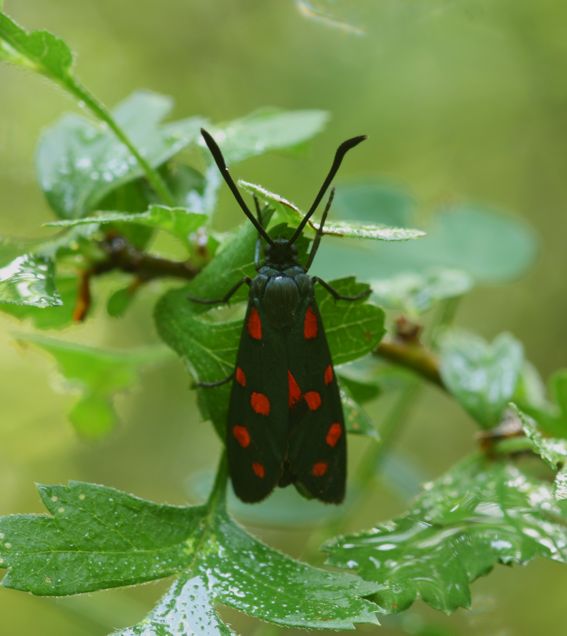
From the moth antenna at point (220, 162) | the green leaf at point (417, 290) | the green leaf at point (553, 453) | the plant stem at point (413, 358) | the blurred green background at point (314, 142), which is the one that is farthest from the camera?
the blurred green background at point (314, 142)

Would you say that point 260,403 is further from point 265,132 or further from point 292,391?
point 265,132

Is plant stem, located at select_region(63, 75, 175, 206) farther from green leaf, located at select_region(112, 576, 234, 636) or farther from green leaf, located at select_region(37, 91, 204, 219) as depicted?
green leaf, located at select_region(112, 576, 234, 636)

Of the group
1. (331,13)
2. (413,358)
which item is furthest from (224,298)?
(331,13)

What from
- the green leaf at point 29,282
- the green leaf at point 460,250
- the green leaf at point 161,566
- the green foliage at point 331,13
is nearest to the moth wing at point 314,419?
the green leaf at point 161,566

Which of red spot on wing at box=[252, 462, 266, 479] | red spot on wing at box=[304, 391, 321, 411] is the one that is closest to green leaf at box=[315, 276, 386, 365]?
red spot on wing at box=[304, 391, 321, 411]

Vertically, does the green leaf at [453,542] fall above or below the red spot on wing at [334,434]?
below

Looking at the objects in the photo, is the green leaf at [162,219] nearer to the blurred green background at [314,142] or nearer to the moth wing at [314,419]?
the moth wing at [314,419]
